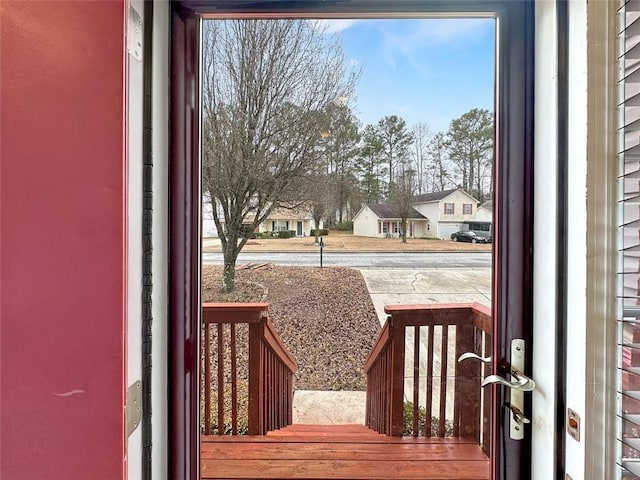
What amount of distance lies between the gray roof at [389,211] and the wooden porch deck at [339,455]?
0.73m

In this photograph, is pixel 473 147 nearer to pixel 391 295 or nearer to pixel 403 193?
pixel 403 193

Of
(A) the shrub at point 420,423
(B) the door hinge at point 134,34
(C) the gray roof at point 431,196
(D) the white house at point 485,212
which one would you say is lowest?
(A) the shrub at point 420,423

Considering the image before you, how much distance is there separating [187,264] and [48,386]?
0.40 m

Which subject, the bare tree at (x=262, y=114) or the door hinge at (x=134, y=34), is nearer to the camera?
the door hinge at (x=134, y=34)

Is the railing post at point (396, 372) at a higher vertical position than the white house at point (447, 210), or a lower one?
lower

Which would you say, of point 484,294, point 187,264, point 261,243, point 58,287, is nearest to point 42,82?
point 58,287

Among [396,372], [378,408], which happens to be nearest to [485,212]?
[396,372]

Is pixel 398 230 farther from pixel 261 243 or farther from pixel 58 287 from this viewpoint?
pixel 58 287

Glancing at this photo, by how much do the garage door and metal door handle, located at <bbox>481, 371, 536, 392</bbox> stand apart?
1.42 ft

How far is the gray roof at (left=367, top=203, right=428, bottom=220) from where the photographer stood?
1.01 meters

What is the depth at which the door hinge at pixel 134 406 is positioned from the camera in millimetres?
734

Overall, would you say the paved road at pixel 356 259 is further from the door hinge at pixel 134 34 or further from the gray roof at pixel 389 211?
the door hinge at pixel 134 34

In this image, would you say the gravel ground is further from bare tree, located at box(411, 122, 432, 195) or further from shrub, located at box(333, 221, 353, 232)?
bare tree, located at box(411, 122, 432, 195)

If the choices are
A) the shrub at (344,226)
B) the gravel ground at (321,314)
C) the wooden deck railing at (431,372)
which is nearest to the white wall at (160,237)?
the gravel ground at (321,314)
